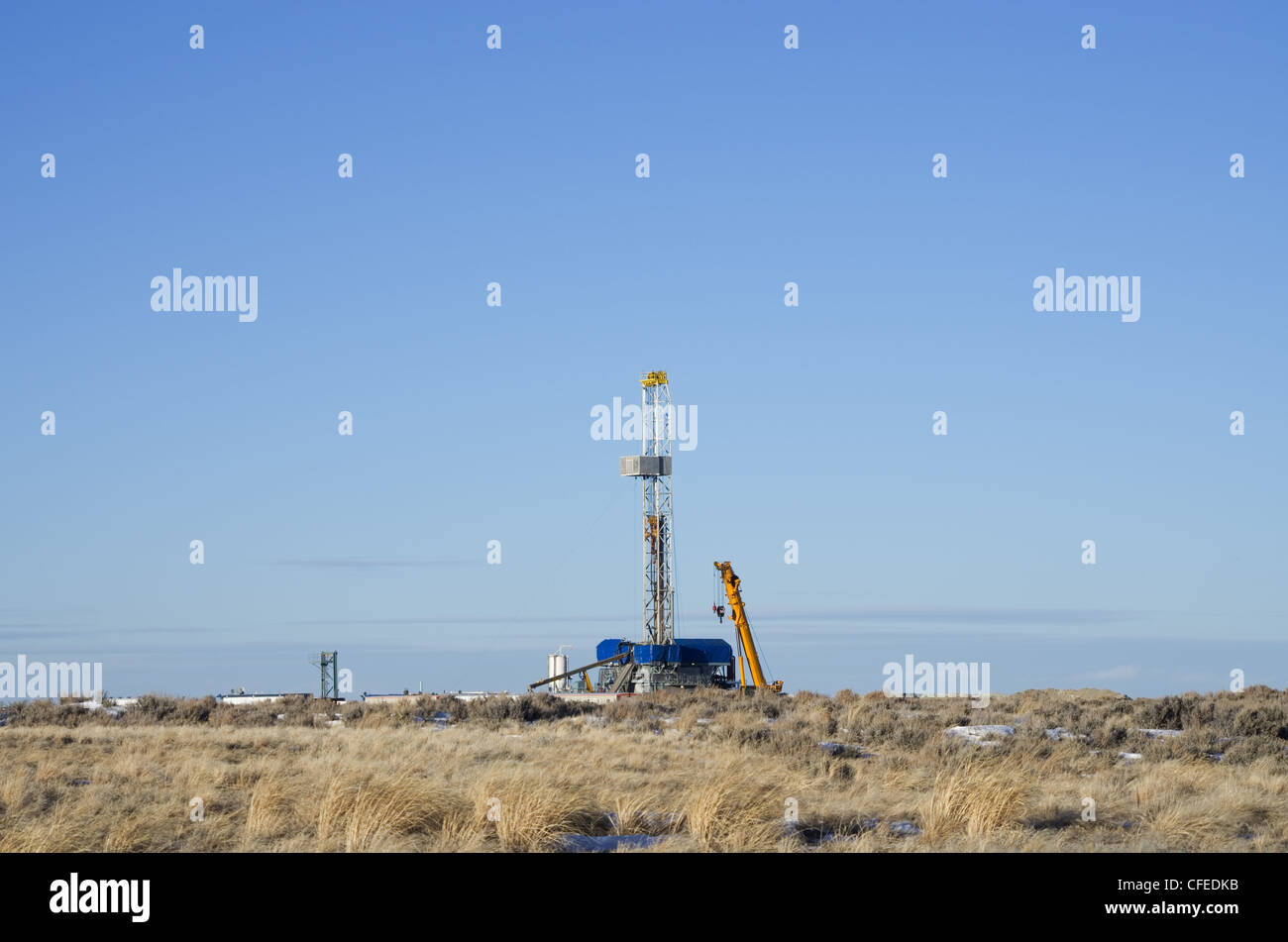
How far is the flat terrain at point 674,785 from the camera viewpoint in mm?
12375

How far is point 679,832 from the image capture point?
42.7 feet

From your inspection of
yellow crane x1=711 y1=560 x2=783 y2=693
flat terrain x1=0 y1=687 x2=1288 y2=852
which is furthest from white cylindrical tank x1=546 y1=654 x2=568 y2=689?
flat terrain x1=0 y1=687 x2=1288 y2=852

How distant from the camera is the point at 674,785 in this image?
16.2 m

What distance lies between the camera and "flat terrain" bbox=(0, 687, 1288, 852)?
1238 centimetres

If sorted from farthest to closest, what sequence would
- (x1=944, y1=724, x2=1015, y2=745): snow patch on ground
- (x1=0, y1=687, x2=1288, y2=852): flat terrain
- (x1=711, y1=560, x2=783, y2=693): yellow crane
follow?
(x1=711, y1=560, x2=783, y2=693): yellow crane, (x1=944, y1=724, x2=1015, y2=745): snow patch on ground, (x1=0, y1=687, x2=1288, y2=852): flat terrain

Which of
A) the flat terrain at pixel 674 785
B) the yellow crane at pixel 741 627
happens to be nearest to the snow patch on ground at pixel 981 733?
the flat terrain at pixel 674 785

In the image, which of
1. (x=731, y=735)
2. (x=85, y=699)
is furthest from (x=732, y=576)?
(x=731, y=735)

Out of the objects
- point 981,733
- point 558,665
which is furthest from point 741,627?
point 981,733

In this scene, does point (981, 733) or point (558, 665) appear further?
point (558, 665)

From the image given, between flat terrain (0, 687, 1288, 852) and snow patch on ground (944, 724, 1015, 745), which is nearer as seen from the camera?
flat terrain (0, 687, 1288, 852)

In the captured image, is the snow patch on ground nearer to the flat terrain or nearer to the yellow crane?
the flat terrain

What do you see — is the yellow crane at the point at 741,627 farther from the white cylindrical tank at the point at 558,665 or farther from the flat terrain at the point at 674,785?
the flat terrain at the point at 674,785

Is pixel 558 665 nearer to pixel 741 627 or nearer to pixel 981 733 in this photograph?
pixel 741 627
